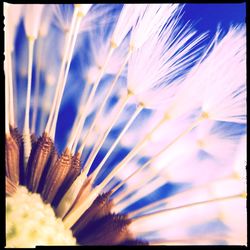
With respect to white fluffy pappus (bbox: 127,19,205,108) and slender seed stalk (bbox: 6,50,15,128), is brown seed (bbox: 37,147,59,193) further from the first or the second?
white fluffy pappus (bbox: 127,19,205,108)

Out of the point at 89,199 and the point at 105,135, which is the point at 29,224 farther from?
the point at 105,135

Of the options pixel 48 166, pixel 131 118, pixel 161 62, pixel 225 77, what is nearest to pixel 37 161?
pixel 48 166

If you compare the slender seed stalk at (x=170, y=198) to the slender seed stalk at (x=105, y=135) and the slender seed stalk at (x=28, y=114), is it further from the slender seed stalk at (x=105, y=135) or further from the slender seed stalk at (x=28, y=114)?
the slender seed stalk at (x=28, y=114)

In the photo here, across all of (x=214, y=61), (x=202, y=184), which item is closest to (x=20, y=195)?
(x=202, y=184)

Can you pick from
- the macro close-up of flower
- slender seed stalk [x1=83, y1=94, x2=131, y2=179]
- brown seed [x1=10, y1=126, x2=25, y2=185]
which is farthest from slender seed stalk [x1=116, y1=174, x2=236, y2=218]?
brown seed [x1=10, y1=126, x2=25, y2=185]

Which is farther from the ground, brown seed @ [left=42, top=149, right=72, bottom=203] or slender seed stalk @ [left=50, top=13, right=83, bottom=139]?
slender seed stalk @ [left=50, top=13, right=83, bottom=139]

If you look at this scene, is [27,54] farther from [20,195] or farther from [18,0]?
[20,195]
